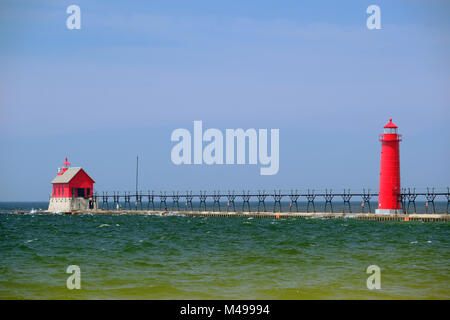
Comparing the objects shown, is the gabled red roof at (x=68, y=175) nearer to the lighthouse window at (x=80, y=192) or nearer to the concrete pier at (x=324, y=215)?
the lighthouse window at (x=80, y=192)

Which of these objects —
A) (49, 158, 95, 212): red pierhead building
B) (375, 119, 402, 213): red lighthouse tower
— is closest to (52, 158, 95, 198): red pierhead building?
(49, 158, 95, 212): red pierhead building

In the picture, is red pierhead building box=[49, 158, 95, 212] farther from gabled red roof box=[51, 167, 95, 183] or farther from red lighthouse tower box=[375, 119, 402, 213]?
red lighthouse tower box=[375, 119, 402, 213]

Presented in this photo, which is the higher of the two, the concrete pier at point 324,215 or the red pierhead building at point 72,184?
the red pierhead building at point 72,184

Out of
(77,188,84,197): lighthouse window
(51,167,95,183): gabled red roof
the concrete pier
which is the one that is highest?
(51,167,95,183): gabled red roof

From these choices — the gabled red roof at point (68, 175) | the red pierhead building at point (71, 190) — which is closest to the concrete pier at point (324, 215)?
the red pierhead building at point (71, 190)

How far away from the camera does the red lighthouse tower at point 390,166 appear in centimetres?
6262

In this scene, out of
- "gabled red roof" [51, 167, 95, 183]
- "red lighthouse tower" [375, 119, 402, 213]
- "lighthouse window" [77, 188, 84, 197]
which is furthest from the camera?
"lighthouse window" [77, 188, 84, 197]

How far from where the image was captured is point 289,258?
32.8 metres

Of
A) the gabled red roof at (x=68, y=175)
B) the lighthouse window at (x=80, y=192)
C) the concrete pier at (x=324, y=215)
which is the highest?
the gabled red roof at (x=68, y=175)

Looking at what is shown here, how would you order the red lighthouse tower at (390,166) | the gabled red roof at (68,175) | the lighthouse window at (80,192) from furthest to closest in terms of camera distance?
the lighthouse window at (80,192) < the gabled red roof at (68,175) < the red lighthouse tower at (390,166)

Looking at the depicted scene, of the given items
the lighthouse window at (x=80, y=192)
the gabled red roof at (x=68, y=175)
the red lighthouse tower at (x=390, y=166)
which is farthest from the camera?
the lighthouse window at (x=80, y=192)

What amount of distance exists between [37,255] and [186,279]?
12640 millimetres

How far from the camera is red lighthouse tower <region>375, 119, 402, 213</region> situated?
6262 centimetres
